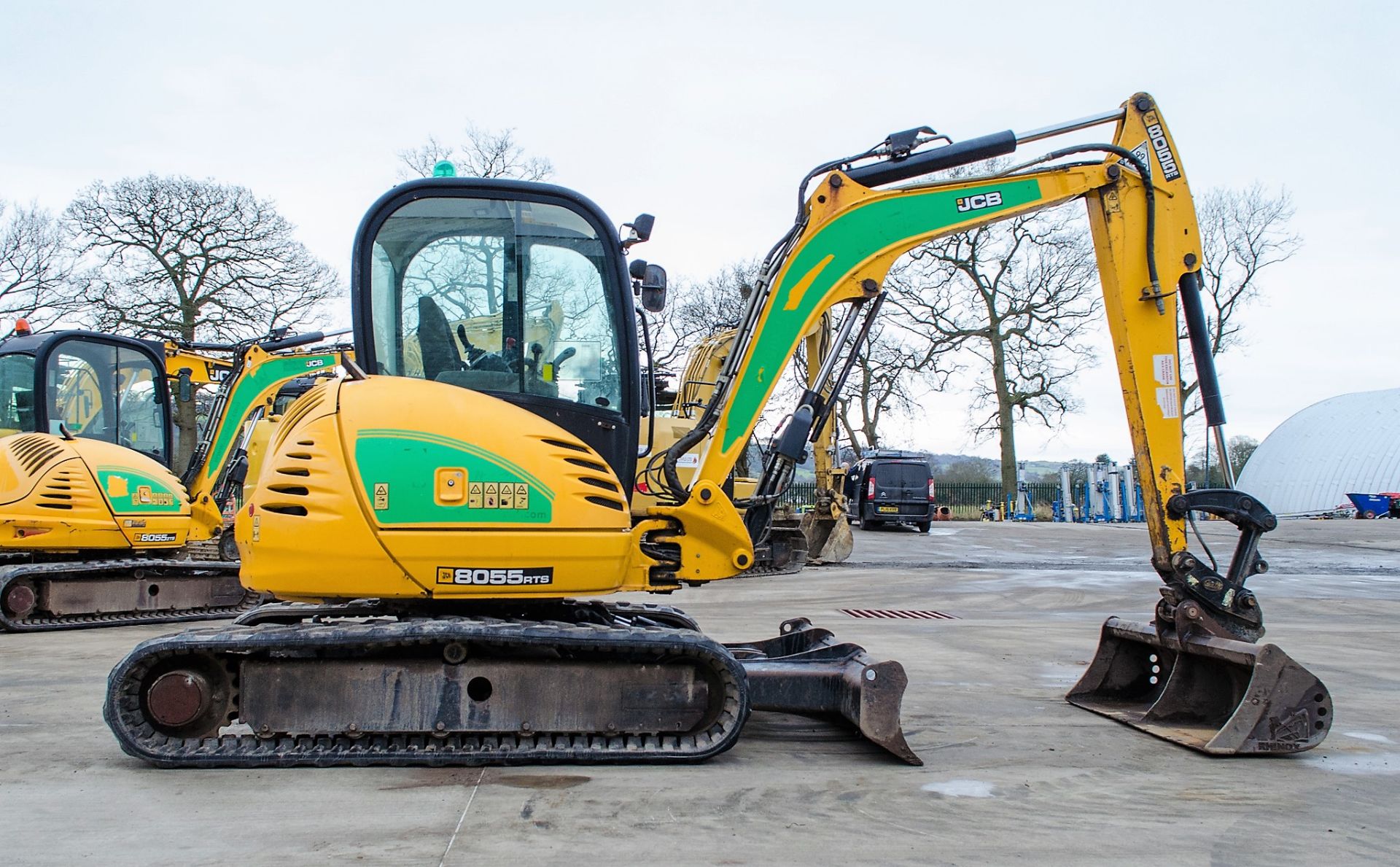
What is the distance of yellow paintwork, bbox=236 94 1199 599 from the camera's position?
4398 millimetres

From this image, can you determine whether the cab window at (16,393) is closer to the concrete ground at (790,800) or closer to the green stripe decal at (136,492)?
the green stripe decal at (136,492)

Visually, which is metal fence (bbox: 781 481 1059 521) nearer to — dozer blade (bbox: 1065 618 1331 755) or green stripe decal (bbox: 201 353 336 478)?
green stripe decal (bbox: 201 353 336 478)

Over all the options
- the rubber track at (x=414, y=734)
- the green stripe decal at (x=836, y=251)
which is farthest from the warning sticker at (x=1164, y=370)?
the rubber track at (x=414, y=734)

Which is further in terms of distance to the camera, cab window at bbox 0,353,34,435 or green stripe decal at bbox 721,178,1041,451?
cab window at bbox 0,353,34,435

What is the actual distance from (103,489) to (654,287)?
25.5 feet

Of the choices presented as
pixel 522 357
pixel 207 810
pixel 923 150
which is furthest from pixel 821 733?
pixel 923 150

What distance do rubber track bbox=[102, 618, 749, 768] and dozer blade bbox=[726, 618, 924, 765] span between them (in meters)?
0.44

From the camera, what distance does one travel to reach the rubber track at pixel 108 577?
31.1ft

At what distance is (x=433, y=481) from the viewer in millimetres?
4387

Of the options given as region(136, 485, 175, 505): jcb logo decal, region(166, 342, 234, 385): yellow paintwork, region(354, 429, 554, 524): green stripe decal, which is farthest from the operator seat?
region(166, 342, 234, 385): yellow paintwork

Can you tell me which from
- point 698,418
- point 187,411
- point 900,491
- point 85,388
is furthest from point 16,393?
point 900,491

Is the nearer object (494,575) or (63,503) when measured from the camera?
(494,575)

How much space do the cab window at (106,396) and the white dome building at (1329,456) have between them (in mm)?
43234

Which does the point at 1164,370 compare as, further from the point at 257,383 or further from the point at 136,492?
the point at 257,383
